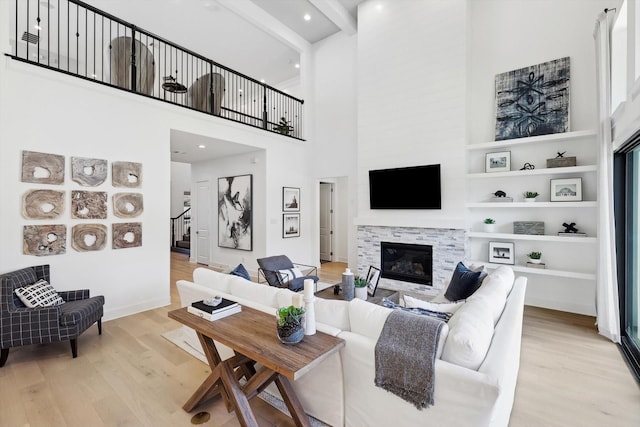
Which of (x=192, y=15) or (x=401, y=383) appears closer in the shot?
(x=401, y=383)

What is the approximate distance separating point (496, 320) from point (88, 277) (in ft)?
14.9

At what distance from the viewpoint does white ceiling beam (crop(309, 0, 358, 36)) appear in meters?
5.63

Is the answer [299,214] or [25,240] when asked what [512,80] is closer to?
[299,214]

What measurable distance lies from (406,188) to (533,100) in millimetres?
2212

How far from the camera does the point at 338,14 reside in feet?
19.4

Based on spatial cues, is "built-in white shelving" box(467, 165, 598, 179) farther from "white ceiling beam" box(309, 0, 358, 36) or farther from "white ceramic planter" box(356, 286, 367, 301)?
"white ceiling beam" box(309, 0, 358, 36)

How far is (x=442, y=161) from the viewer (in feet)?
16.0

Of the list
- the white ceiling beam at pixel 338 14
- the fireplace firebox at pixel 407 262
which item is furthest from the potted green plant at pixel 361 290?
the white ceiling beam at pixel 338 14

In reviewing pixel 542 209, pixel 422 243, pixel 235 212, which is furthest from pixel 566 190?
pixel 235 212

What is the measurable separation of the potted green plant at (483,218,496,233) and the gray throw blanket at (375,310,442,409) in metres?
3.60

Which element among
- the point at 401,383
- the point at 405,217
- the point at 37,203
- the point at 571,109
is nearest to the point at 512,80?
the point at 571,109

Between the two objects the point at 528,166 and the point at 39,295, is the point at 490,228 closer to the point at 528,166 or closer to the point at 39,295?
the point at 528,166

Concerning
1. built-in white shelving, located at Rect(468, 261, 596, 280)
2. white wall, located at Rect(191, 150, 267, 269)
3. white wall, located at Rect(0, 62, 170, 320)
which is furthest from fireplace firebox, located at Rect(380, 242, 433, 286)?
white wall, located at Rect(0, 62, 170, 320)

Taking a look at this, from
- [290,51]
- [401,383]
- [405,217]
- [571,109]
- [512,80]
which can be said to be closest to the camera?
[401,383]
